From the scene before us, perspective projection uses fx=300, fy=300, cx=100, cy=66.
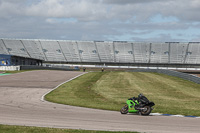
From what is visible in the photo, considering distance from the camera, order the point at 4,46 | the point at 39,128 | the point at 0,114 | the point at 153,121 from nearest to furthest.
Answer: the point at 39,128 < the point at 153,121 < the point at 0,114 < the point at 4,46

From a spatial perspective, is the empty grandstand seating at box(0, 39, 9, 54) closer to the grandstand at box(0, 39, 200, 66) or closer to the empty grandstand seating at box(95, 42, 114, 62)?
the grandstand at box(0, 39, 200, 66)

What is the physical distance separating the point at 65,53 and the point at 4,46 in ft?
80.0

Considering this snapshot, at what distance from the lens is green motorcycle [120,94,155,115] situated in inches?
582

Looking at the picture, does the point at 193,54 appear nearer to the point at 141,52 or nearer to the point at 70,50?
the point at 141,52

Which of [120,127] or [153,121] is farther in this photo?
[153,121]

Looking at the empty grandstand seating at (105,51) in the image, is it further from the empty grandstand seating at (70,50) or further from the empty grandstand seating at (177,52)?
the empty grandstand seating at (177,52)

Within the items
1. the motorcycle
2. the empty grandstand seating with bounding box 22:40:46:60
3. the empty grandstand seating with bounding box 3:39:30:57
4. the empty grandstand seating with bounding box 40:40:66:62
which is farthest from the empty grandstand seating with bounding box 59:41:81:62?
the motorcycle

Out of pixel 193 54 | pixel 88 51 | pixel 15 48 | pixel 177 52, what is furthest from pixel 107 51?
pixel 15 48

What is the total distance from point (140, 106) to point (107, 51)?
102133 mm

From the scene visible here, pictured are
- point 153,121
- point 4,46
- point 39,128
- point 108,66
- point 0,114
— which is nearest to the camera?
point 39,128

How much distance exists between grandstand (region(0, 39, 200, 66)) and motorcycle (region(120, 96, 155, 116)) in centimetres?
9662

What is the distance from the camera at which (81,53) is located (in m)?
117

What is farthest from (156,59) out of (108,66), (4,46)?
(4,46)

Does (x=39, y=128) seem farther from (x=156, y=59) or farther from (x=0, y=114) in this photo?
(x=156, y=59)
